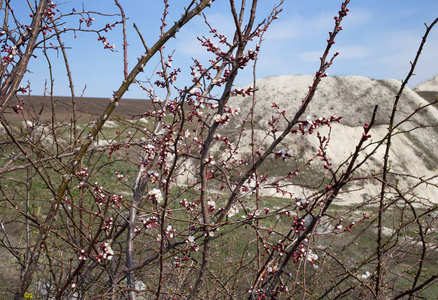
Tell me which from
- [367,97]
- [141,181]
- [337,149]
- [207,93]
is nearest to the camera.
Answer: [207,93]

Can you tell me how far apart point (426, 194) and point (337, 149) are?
611 centimetres

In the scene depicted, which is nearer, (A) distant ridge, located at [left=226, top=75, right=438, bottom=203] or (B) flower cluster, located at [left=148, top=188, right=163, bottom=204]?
(B) flower cluster, located at [left=148, top=188, right=163, bottom=204]

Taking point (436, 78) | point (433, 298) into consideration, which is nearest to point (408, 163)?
point (433, 298)

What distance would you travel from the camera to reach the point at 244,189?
9.96ft

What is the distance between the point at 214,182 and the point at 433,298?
41.7ft

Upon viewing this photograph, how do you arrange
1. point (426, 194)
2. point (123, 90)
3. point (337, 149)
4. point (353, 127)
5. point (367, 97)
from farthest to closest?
point (367, 97) → point (353, 127) → point (337, 149) → point (426, 194) → point (123, 90)

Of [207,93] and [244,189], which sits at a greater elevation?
[207,93]

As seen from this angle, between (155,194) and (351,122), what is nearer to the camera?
(155,194)

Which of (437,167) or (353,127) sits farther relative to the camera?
(353,127)

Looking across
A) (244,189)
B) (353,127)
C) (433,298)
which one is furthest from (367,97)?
(244,189)

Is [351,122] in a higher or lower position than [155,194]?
lower

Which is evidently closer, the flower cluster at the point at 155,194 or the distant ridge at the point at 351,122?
the flower cluster at the point at 155,194

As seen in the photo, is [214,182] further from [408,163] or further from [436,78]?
[436,78]

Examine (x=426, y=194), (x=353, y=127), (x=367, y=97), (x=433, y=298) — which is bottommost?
(x=426, y=194)
